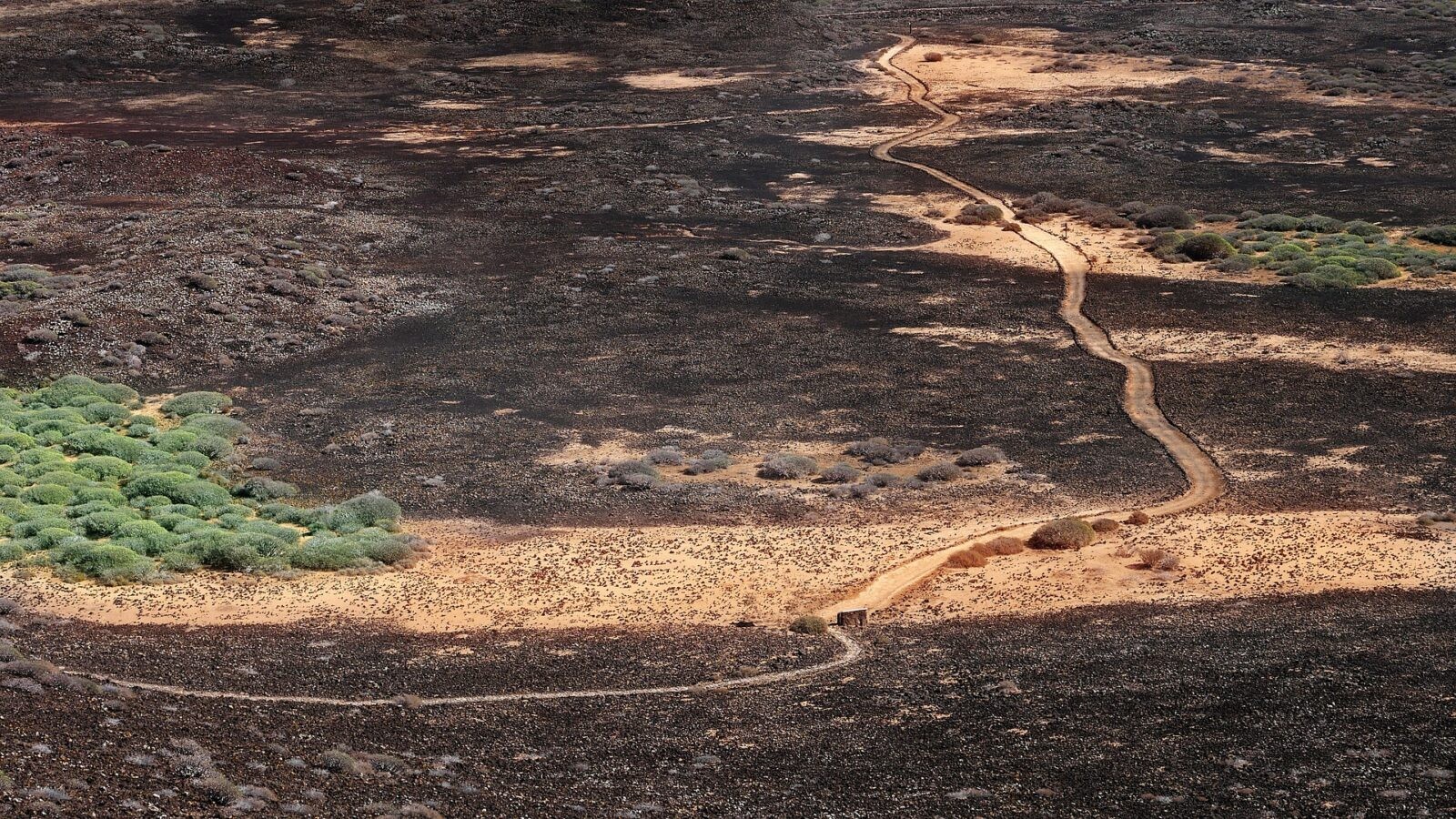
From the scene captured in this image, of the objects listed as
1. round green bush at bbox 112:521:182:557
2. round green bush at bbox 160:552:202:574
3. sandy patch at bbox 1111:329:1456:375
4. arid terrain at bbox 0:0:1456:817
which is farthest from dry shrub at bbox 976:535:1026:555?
round green bush at bbox 112:521:182:557

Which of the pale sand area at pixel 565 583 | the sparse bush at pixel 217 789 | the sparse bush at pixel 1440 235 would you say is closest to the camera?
the sparse bush at pixel 217 789

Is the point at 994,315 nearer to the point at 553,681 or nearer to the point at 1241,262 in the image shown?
the point at 1241,262

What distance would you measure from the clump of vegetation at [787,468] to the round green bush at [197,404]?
9485 millimetres

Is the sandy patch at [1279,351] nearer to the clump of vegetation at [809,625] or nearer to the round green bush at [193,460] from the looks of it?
the clump of vegetation at [809,625]

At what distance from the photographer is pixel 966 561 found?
20.6m

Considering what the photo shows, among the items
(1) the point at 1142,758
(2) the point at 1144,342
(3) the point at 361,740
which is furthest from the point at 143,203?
(1) the point at 1142,758

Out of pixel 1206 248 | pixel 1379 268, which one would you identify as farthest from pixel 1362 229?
pixel 1206 248

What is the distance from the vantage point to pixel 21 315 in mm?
30469

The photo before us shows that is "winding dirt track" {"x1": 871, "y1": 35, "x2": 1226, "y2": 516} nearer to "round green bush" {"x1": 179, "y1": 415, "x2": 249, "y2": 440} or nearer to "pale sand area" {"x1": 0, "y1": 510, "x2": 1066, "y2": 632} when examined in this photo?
"pale sand area" {"x1": 0, "y1": 510, "x2": 1066, "y2": 632}

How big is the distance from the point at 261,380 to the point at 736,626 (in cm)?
1317

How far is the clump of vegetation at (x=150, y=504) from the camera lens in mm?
20531

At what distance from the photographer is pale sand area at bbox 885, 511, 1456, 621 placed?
1936 cm

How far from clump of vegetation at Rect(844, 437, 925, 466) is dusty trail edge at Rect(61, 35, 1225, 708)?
9.88ft

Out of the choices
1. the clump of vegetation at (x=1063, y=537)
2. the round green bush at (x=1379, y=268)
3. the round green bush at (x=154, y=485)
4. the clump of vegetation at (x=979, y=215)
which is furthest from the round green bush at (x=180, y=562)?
A: the round green bush at (x=1379, y=268)
